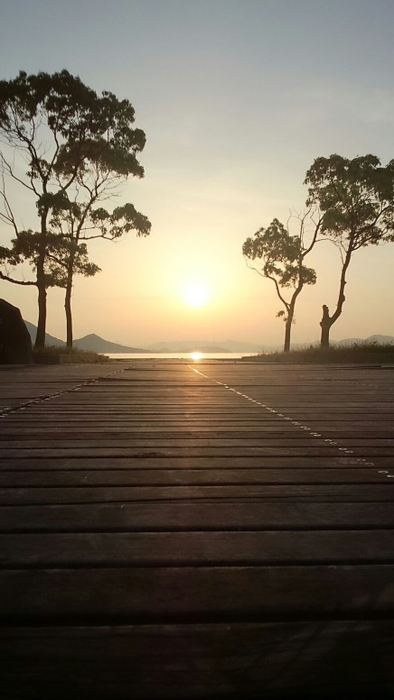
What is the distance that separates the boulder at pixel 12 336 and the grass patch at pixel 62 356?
6.08 feet

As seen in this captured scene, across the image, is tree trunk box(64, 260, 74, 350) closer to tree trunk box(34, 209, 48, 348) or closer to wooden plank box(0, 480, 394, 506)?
tree trunk box(34, 209, 48, 348)

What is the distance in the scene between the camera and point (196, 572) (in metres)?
1.21

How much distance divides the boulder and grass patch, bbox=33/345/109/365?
1.85 meters

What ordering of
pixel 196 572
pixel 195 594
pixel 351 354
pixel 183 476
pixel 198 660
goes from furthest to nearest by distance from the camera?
pixel 351 354, pixel 183 476, pixel 196 572, pixel 195 594, pixel 198 660

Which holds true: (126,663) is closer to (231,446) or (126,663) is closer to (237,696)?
(237,696)

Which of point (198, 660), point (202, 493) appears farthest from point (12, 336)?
point (198, 660)

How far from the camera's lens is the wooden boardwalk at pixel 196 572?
0.86 metres

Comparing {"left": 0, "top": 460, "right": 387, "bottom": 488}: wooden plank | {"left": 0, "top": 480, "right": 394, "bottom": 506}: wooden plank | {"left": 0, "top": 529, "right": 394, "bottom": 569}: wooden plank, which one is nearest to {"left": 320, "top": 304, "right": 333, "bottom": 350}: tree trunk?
{"left": 0, "top": 460, "right": 387, "bottom": 488}: wooden plank

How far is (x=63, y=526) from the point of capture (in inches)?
59.4

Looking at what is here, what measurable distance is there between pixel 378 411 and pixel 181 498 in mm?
3119

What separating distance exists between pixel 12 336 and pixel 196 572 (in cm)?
1353

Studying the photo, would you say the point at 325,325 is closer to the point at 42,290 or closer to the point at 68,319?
the point at 68,319

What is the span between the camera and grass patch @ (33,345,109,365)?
16.5 m

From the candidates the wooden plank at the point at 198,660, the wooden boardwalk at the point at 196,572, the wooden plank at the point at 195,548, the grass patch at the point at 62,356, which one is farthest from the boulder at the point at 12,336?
the wooden plank at the point at 198,660
